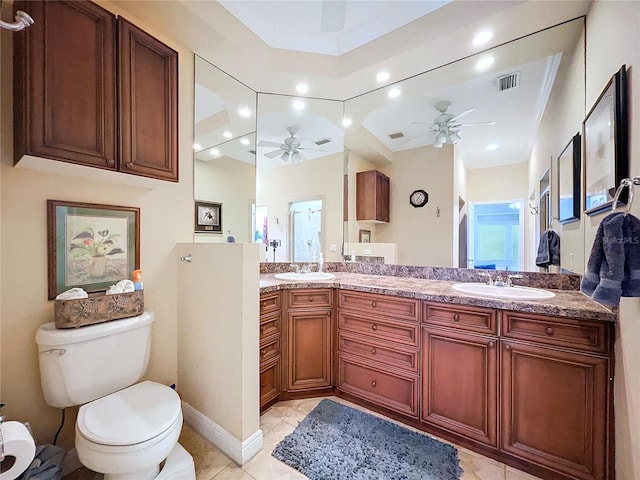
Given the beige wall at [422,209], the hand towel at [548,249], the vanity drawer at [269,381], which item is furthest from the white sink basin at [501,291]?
the vanity drawer at [269,381]

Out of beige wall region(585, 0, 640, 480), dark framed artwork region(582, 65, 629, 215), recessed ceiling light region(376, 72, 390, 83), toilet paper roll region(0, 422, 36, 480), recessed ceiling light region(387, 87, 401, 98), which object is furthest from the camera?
recessed ceiling light region(387, 87, 401, 98)

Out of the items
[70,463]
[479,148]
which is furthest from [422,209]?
[70,463]

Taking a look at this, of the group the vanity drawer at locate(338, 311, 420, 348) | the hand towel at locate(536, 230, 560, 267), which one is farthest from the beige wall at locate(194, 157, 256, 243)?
the hand towel at locate(536, 230, 560, 267)

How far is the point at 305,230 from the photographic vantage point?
271cm

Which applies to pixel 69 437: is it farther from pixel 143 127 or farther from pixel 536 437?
pixel 536 437

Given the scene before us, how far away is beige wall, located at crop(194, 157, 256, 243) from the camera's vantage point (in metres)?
2.01

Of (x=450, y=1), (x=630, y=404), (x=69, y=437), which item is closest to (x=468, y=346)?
(x=630, y=404)

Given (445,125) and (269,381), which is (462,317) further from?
(445,125)

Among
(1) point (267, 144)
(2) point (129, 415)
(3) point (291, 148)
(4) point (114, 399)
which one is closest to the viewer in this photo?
(2) point (129, 415)

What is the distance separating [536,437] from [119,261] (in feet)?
8.20

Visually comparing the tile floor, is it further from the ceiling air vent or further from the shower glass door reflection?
the ceiling air vent

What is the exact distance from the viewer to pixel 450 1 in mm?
1620

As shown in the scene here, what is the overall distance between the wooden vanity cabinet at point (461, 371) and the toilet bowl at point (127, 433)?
143cm

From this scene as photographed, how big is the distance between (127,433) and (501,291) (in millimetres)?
2182
